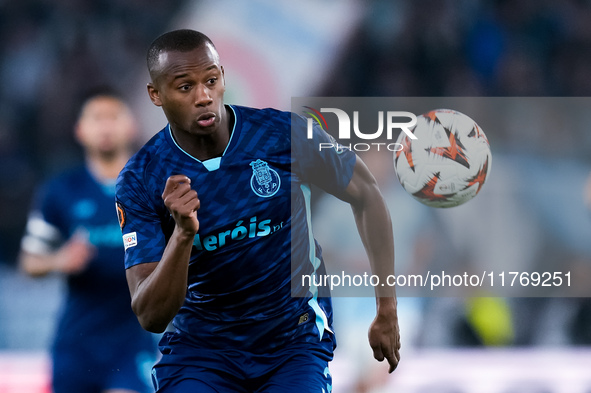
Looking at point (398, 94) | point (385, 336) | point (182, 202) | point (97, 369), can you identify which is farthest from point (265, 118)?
point (398, 94)

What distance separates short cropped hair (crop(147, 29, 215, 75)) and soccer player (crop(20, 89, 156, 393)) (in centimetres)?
190

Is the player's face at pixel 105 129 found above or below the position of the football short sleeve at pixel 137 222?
above

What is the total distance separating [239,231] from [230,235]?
1.4 inches

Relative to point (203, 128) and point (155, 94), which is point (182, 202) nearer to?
point (203, 128)

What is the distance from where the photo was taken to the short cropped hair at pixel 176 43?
8.60 ft

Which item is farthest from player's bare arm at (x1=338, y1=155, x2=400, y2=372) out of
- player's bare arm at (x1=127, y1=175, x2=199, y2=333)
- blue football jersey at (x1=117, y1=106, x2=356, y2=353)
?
player's bare arm at (x1=127, y1=175, x2=199, y2=333)

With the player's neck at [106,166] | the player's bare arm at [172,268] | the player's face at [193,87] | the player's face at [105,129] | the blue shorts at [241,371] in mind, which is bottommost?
the blue shorts at [241,371]

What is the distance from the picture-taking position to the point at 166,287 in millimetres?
2371

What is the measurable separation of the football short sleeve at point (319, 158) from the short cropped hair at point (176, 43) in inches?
19.5

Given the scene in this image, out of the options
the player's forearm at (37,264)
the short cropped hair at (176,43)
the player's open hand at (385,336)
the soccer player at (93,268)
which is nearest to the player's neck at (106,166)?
the soccer player at (93,268)

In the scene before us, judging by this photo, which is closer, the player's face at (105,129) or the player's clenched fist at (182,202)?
the player's clenched fist at (182,202)

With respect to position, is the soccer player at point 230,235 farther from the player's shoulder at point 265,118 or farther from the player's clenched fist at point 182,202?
the player's clenched fist at point 182,202

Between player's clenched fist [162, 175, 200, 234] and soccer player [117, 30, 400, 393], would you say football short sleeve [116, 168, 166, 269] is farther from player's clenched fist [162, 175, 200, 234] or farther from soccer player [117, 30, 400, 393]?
player's clenched fist [162, 175, 200, 234]

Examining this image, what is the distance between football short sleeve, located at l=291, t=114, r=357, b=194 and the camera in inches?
113
